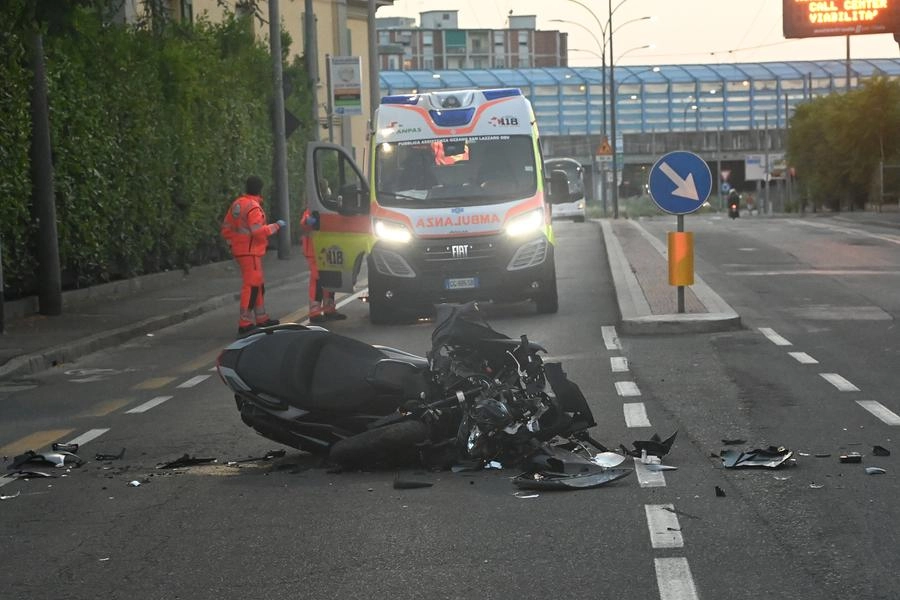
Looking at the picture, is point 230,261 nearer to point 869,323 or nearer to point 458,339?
point 869,323

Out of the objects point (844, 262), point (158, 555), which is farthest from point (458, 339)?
point (844, 262)

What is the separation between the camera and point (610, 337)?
53.2 ft

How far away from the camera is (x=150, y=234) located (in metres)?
25.8

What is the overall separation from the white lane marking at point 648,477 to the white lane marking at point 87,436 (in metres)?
3.69

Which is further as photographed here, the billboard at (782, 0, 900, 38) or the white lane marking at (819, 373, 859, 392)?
the billboard at (782, 0, 900, 38)

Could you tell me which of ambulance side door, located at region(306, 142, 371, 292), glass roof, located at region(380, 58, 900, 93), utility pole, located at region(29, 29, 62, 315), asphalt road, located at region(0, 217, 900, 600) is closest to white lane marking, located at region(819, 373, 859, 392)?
asphalt road, located at region(0, 217, 900, 600)

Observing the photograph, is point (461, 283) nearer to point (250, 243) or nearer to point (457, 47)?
point (250, 243)

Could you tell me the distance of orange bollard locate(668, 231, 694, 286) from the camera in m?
17.2

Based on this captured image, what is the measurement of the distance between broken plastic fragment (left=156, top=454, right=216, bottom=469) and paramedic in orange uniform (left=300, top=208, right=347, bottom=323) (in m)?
10.3

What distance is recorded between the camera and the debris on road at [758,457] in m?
8.28

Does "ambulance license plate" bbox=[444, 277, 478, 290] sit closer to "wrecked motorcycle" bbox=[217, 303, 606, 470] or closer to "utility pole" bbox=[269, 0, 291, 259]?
"wrecked motorcycle" bbox=[217, 303, 606, 470]

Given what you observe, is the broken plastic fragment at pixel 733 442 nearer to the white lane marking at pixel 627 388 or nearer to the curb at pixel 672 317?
the white lane marking at pixel 627 388

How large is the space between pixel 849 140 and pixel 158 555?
68.8m

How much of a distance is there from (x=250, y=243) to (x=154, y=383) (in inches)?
198
